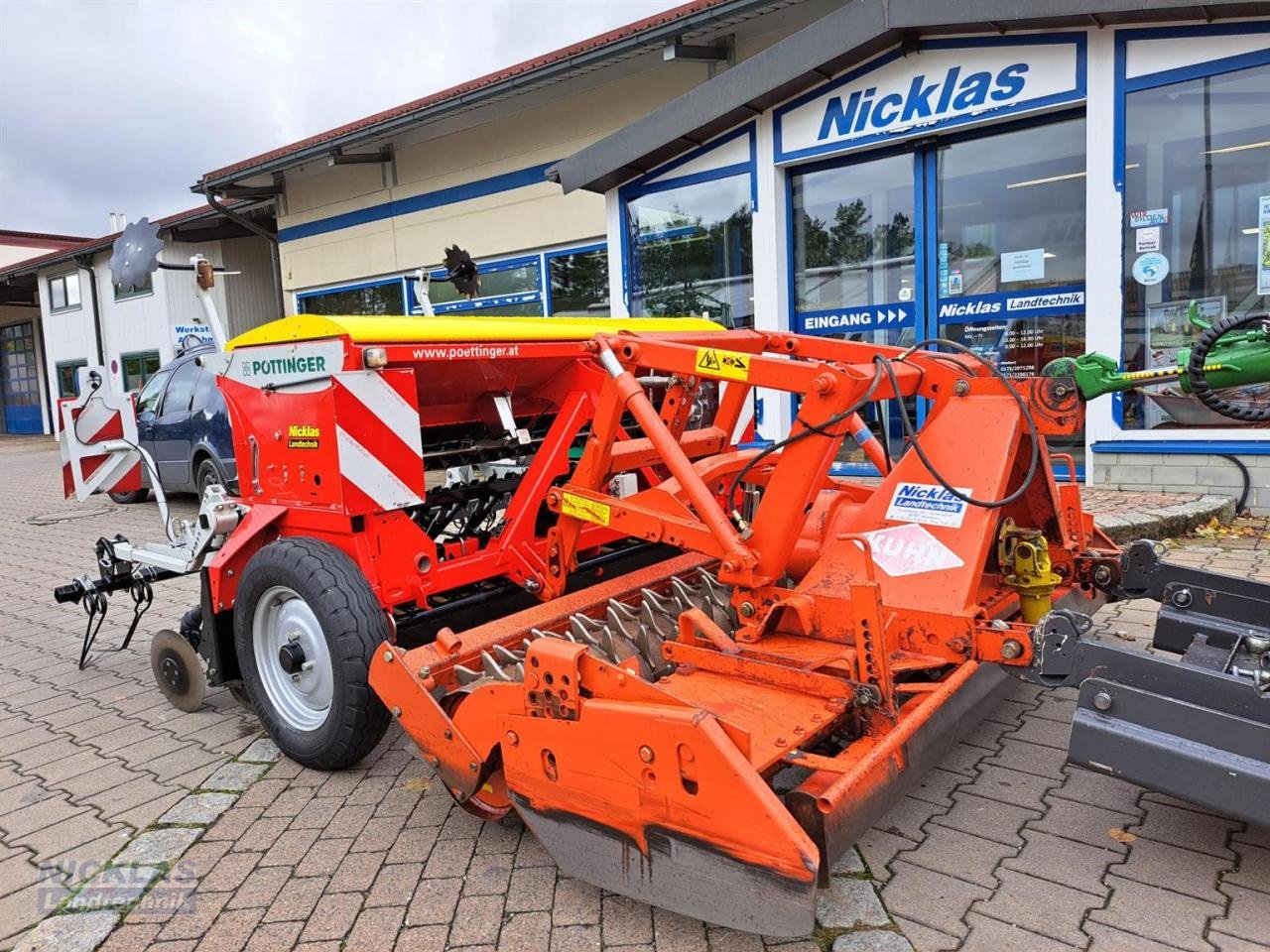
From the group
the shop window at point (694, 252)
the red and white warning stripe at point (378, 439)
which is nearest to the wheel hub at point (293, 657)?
the red and white warning stripe at point (378, 439)

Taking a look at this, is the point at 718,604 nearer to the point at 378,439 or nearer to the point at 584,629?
the point at 584,629

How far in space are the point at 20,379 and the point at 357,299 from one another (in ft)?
67.8

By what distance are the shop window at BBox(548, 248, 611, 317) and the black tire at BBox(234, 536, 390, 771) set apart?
28.2ft

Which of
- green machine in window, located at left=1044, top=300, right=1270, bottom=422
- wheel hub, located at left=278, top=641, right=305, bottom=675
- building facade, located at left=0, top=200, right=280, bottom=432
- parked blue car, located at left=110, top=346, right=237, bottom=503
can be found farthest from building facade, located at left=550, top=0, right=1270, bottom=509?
building facade, located at left=0, top=200, right=280, bottom=432

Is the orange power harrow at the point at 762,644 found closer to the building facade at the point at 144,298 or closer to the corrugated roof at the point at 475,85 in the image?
the corrugated roof at the point at 475,85

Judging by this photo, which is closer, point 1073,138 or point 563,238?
point 1073,138

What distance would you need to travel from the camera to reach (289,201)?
51.9ft

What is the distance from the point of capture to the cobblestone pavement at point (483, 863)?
2432 millimetres

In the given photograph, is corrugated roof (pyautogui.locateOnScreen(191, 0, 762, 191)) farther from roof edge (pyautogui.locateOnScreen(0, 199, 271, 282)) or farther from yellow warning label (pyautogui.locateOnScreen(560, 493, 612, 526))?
yellow warning label (pyautogui.locateOnScreen(560, 493, 612, 526))

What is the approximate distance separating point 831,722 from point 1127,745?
0.76 m

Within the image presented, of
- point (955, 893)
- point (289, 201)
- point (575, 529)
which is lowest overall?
point (955, 893)

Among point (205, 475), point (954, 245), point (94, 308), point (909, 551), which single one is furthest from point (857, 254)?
point (94, 308)

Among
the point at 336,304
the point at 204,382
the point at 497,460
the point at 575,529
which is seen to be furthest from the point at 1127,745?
the point at 336,304

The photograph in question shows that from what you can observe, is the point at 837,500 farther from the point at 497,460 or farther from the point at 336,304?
the point at 336,304
